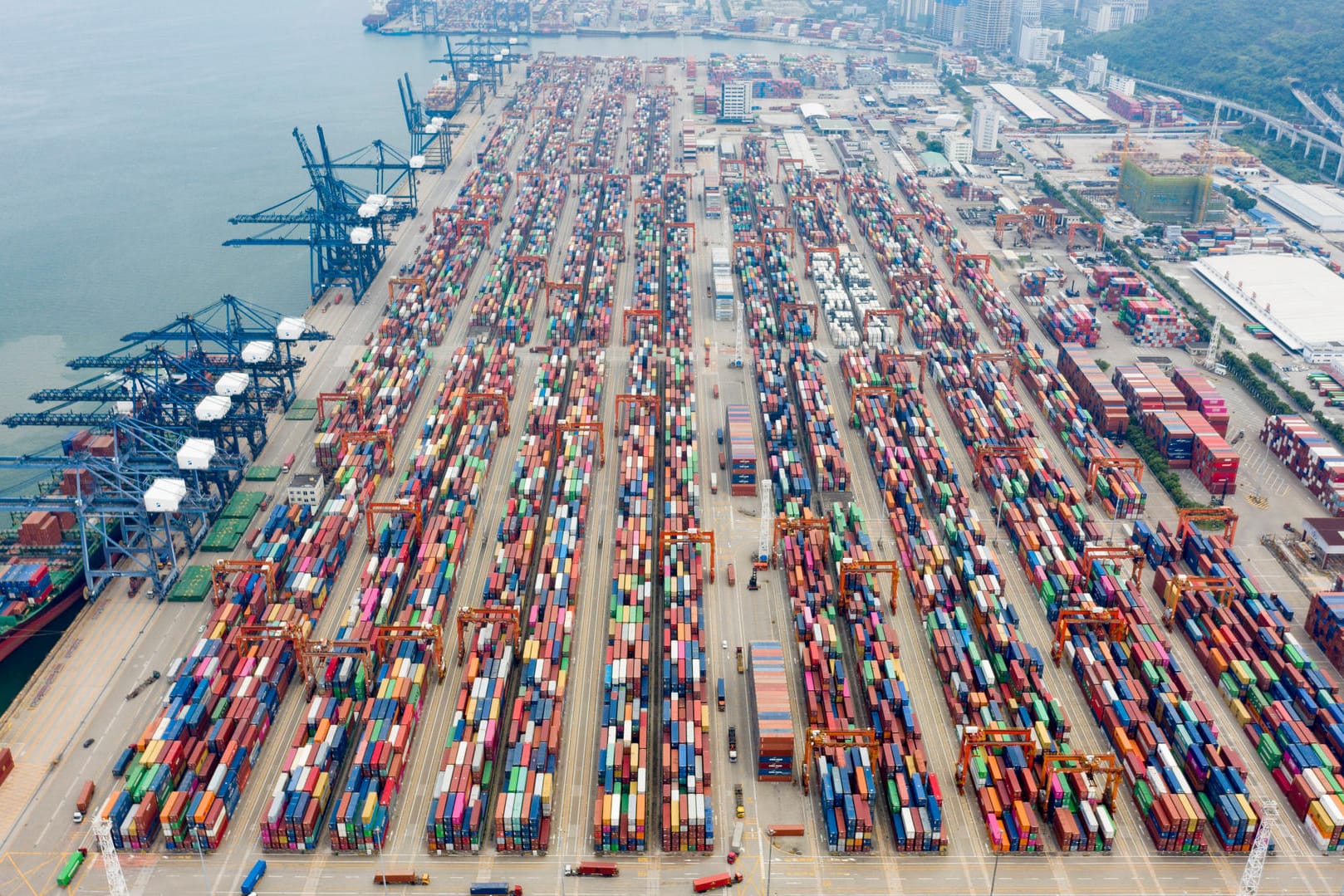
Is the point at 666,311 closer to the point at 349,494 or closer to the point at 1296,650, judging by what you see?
the point at 349,494

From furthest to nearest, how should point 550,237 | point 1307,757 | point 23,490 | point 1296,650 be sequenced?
point 550,237 → point 23,490 → point 1296,650 → point 1307,757

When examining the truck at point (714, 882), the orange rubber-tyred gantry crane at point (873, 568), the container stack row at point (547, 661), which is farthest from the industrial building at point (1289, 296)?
the truck at point (714, 882)

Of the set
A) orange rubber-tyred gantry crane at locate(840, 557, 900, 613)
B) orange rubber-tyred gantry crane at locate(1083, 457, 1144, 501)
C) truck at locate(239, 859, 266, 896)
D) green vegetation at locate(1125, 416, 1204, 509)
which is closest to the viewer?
truck at locate(239, 859, 266, 896)

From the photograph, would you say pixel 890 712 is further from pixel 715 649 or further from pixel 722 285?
pixel 722 285

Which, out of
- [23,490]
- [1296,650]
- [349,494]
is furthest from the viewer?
[23,490]

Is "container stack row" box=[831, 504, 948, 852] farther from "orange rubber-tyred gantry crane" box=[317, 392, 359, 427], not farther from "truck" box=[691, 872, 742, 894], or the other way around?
"orange rubber-tyred gantry crane" box=[317, 392, 359, 427]

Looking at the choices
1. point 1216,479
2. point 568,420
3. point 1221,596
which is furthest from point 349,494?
point 1216,479

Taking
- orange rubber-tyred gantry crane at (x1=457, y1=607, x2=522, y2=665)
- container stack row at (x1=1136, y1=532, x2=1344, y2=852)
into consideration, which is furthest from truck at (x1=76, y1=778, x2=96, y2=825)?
container stack row at (x1=1136, y1=532, x2=1344, y2=852)

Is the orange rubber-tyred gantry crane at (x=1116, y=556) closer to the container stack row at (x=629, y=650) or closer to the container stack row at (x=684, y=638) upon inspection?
the container stack row at (x=684, y=638)
